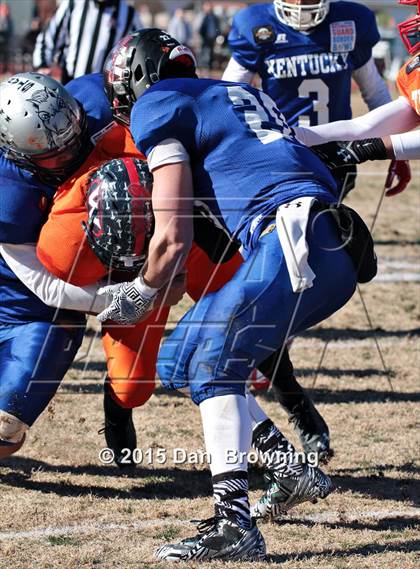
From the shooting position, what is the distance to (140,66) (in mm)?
3443

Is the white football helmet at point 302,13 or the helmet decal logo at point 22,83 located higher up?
the helmet decal logo at point 22,83

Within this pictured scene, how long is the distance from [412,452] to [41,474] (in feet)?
4.61

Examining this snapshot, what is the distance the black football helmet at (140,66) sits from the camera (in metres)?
3.44

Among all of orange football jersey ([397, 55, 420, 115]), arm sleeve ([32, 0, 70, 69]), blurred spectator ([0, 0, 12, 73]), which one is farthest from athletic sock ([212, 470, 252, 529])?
blurred spectator ([0, 0, 12, 73])

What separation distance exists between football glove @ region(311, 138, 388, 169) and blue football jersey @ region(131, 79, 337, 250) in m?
0.41

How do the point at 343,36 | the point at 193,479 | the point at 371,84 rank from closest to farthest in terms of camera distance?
the point at 193,479, the point at 343,36, the point at 371,84

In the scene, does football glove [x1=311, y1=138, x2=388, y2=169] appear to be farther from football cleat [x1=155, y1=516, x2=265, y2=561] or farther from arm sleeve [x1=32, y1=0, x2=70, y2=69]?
arm sleeve [x1=32, y1=0, x2=70, y2=69]

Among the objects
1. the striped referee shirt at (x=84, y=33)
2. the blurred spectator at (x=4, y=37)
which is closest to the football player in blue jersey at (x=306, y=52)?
the striped referee shirt at (x=84, y=33)

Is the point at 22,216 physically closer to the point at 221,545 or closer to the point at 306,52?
the point at 221,545

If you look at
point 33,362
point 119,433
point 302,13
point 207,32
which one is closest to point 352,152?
point 33,362

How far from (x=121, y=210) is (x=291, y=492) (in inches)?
41.5

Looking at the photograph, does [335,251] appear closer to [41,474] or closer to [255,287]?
[255,287]

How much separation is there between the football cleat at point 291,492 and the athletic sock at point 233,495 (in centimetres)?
45

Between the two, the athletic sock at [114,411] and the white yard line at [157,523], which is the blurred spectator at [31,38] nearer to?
the athletic sock at [114,411]
